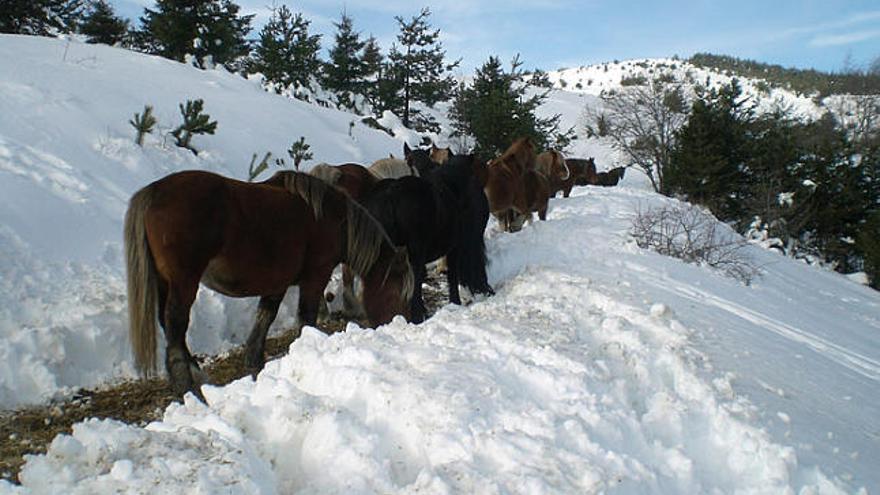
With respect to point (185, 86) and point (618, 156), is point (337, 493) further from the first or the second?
point (618, 156)

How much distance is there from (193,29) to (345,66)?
21.7ft

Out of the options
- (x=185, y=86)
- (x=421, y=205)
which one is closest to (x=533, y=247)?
(x=421, y=205)

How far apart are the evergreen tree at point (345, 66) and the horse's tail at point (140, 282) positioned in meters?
21.0

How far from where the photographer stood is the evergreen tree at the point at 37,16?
15.7 metres

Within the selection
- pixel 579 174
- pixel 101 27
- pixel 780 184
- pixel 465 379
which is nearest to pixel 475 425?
pixel 465 379

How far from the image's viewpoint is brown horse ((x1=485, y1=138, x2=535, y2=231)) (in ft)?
28.2

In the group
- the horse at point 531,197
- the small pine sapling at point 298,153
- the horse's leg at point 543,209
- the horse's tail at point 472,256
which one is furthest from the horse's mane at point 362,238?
the horse's leg at point 543,209

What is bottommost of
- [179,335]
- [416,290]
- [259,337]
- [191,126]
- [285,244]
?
[259,337]

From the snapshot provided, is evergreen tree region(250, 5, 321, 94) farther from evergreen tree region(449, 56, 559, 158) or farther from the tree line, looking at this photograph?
the tree line

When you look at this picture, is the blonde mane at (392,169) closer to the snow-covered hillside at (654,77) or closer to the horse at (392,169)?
the horse at (392,169)

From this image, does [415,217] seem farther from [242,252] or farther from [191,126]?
[191,126]

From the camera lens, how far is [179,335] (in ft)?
10.8

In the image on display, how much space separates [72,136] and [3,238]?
239 centimetres

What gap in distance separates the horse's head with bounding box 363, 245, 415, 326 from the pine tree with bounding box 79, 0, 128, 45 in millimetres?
24873
